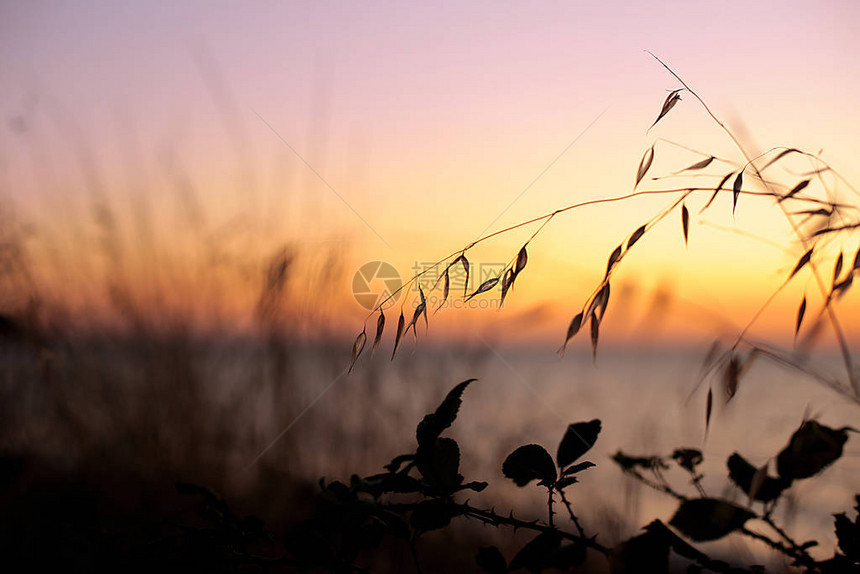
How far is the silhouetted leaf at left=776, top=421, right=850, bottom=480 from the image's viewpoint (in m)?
0.26

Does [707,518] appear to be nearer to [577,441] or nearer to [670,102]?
[577,441]

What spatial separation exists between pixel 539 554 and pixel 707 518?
81 millimetres

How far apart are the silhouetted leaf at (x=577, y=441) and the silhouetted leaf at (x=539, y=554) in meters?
0.06

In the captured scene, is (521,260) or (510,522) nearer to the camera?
(510,522)

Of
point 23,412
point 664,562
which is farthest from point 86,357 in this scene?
point 664,562

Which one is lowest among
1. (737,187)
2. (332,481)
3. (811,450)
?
(332,481)

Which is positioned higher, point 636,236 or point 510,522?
point 636,236

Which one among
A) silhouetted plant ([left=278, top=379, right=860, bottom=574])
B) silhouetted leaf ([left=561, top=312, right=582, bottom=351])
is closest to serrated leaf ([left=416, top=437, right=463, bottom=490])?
silhouetted plant ([left=278, top=379, right=860, bottom=574])

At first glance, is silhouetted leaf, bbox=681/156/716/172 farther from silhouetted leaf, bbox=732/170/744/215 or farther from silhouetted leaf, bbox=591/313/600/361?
silhouetted leaf, bbox=591/313/600/361

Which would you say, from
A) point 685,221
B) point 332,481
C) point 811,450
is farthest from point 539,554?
point 332,481

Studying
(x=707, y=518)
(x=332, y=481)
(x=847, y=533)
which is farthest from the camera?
(x=332, y=481)

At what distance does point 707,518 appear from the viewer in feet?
0.82

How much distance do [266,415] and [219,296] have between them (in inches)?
11.8

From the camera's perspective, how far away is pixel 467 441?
1.73 m
